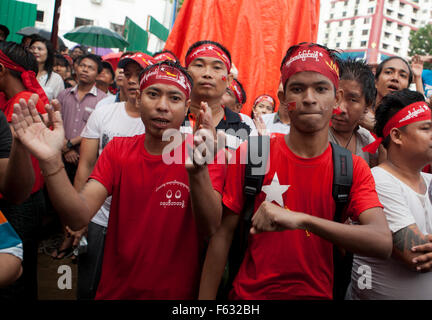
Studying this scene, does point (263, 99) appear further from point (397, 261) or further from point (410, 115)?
point (397, 261)

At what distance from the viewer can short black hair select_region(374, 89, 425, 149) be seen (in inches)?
96.2

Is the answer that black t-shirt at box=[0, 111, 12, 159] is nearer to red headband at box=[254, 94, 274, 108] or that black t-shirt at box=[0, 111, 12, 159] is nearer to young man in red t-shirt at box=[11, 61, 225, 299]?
young man in red t-shirt at box=[11, 61, 225, 299]

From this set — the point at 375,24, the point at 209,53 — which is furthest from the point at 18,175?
the point at 375,24

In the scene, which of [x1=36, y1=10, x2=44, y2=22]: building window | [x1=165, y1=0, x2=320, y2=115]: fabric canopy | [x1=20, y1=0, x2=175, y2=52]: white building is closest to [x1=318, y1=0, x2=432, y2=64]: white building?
[x1=20, y1=0, x2=175, y2=52]: white building

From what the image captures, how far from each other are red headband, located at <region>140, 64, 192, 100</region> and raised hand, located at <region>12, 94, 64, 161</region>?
677 mm

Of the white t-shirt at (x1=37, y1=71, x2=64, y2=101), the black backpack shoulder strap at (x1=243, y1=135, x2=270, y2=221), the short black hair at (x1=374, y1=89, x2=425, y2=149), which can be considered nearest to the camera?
the black backpack shoulder strap at (x1=243, y1=135, x2=270, y2=221)

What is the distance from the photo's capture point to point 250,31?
4.66 m

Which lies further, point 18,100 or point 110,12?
point 110,12

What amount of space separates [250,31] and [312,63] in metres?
2.88

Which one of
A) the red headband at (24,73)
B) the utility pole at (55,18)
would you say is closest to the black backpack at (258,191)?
the red headband at (24,73)

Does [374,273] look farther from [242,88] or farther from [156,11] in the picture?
[156,11]

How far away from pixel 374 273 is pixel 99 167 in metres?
1.78

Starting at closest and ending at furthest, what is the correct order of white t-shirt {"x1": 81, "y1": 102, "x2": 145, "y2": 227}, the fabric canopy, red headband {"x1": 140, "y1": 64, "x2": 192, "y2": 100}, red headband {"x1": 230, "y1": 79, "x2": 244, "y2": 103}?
red headband {"x1": 140, "y1": 64, "x2": 192, "y2": 100} → white t-shirt {"x1": 81, "y1": 102, "x2": 145, "y2": 227} → red headband {"x1": 230, "y1": 79, "x2": 244, "y2": 103} → the fabric canopy
